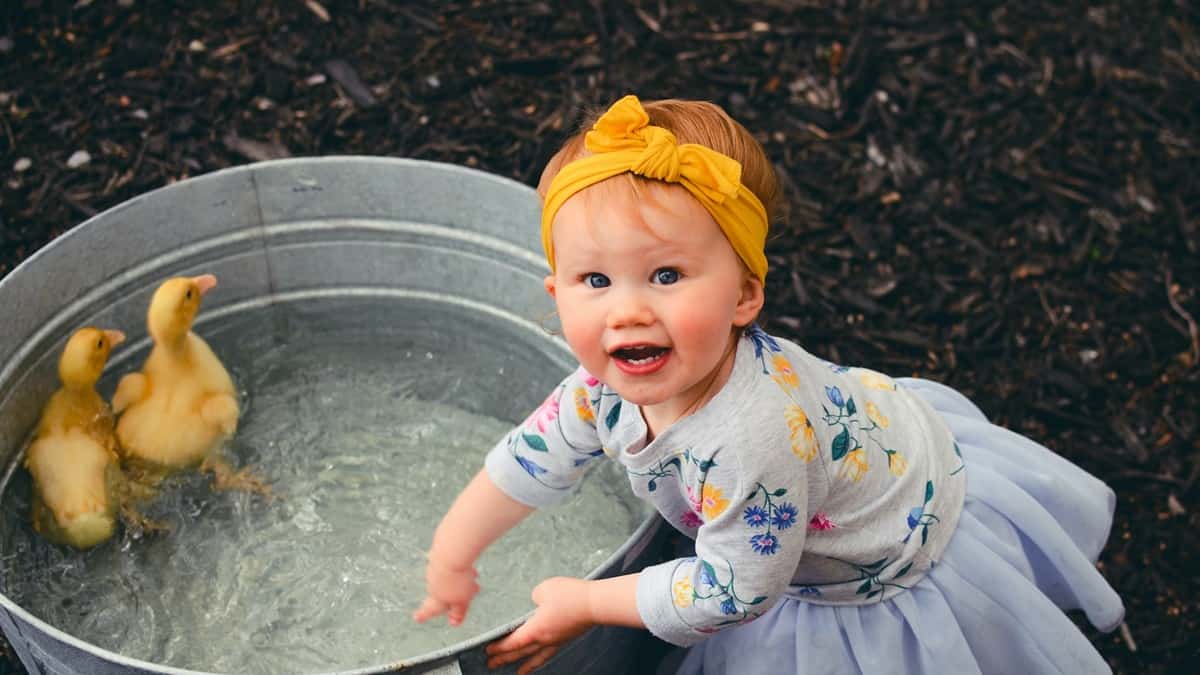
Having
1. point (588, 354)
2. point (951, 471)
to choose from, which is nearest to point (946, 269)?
point (951, 471)

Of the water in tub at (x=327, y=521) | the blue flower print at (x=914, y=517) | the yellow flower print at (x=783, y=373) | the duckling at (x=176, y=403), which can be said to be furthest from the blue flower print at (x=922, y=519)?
the duckling at (x=176, y=403)

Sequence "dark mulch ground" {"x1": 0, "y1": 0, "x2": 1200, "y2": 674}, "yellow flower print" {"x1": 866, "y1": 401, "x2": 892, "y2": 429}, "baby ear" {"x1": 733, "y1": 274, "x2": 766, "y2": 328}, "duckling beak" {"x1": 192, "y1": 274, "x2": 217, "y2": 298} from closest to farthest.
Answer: "baby ear" {"x1": 733, "y1": 274, "x2": 766, "y2": 328}, "yellow flower print" {"x1": 866, "y1": 401, "x2": 892, "y2": 429}, "duckling beak" {"x1": 192, "y1": 274, "x2": 217, "y2": 298}, "dark mulch ground" {"x1": 0, "y1": 0, "x2": 1200, "y2": 674}

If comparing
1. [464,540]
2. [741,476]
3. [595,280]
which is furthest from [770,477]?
[464,540]

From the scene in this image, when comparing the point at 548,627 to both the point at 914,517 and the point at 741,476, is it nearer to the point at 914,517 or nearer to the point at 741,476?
the point at 741,476

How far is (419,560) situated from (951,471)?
28.9 inches

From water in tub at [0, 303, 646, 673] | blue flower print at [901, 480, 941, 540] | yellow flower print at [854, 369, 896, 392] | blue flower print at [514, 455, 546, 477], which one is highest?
yellow flower print at [854, 369, 896, 392]

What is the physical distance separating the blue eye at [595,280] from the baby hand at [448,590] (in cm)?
50

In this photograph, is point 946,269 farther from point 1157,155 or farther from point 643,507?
point 643,507

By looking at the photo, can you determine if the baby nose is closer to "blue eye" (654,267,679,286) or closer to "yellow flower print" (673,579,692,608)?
"blue eye" (654,267,679,286)

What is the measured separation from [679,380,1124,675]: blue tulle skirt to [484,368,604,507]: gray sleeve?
0.26 metres

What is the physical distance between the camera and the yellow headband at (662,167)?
3.82 ft

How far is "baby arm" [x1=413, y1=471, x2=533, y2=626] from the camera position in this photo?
1542 millimetres

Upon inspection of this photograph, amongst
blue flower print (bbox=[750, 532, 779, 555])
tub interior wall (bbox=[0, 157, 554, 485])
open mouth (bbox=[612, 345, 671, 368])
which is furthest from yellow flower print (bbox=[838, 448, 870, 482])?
tub interior wall (bbox=[0, 157, 554, 485])

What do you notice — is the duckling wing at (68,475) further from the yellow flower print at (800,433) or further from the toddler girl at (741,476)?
the yellow flower print at (800,433)
